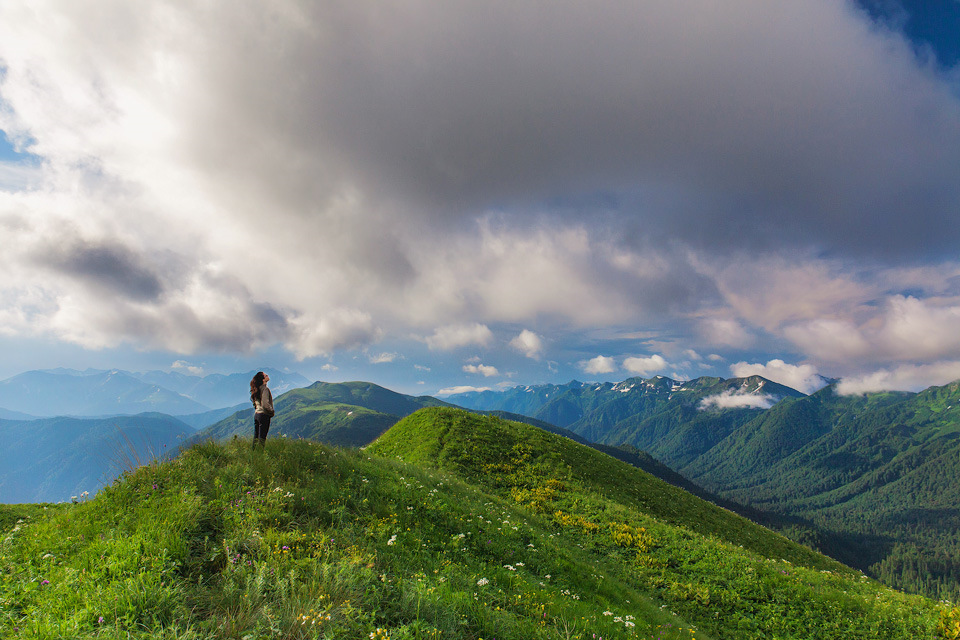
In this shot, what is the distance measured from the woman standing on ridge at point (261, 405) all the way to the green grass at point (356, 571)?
1.92 feet

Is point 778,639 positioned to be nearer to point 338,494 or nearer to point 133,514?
point 338,494

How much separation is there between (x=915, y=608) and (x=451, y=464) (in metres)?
21.9

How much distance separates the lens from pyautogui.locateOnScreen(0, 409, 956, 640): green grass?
5.34 m

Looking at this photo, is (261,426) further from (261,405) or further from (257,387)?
(257,387)

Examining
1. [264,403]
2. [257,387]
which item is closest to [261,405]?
[264,403]

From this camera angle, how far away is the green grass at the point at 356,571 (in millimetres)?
5336

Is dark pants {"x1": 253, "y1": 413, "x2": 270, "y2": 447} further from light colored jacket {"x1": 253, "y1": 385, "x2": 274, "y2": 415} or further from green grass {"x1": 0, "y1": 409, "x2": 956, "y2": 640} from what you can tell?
green grass {"x1": 0, "y1": 409, "x2": 956, "y2": 640}

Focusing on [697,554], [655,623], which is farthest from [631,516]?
[655,623]

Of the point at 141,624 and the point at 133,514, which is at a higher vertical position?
the point at 133,514

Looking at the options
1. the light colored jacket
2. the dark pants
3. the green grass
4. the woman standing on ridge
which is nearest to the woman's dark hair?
the woman standing on ridge

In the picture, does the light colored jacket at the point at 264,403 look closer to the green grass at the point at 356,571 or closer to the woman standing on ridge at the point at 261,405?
the woman standing on ridge at the point at 261,405

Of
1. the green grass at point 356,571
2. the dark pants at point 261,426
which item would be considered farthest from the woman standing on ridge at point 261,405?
the green grass at point 356,571

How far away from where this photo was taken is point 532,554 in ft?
38.3

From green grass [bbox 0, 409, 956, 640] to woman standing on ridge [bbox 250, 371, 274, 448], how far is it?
58 cm
